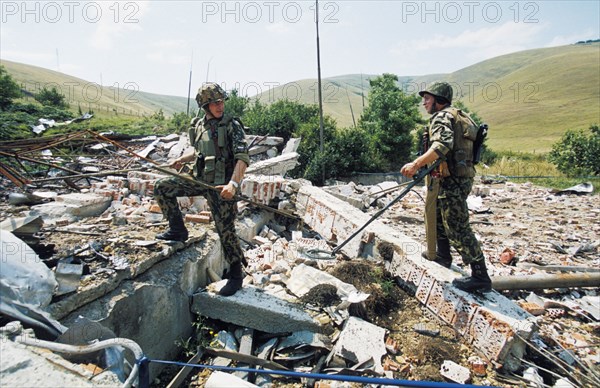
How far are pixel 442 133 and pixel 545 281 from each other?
2120 millimetres

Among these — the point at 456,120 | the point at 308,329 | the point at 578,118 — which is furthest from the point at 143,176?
the point at 578,118

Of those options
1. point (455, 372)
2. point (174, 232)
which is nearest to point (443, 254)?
point (455, 372)

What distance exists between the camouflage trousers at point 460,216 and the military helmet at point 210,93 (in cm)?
225

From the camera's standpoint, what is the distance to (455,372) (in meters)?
2.67

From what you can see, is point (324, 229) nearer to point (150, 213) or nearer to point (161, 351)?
point (150, 213)

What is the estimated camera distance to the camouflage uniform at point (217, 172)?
125 inches

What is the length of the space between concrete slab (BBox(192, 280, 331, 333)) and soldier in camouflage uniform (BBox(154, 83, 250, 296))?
0.13 metres

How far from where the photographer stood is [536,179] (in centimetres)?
1316

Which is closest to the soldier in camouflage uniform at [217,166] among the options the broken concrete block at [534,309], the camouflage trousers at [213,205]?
the camouflage trousers at [213,205]

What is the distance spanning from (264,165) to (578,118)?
182 ft

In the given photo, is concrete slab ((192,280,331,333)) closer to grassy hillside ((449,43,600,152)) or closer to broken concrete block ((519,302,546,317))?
broken concrete block ((519,302,546,317))

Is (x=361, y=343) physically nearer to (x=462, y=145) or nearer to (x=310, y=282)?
(x=310, y=282)

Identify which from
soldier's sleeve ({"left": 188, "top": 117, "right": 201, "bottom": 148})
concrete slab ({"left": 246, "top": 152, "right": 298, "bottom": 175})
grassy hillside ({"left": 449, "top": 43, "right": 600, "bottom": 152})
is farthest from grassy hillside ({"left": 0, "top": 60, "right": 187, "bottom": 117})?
grassy hillside ({"left": 449, "top": 43, "right": 600, "bottom": 152})

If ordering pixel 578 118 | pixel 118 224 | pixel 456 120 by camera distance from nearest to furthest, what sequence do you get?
pixel 456 120
pixel 118 224
pixel 578 118
